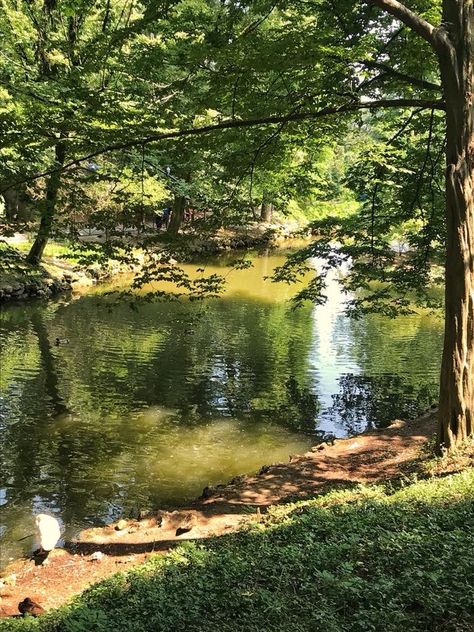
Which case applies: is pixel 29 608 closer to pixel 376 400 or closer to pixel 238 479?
pixel 238 479

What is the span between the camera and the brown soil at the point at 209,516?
16.3ft

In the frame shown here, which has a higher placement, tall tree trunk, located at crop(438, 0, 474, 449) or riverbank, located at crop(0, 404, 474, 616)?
tall tree trunk, located at crop(438, 0, 474, 449)

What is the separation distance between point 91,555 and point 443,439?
3688 millimetres

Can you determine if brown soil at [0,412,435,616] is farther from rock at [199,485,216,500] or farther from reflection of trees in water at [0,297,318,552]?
reflection of trees in water at [0,297,318,552]

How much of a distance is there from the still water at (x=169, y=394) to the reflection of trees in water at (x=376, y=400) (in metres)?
0.04

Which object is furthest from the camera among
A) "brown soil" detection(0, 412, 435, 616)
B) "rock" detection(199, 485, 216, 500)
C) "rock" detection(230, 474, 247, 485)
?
"rock" detection(230, 474, 247, 485)

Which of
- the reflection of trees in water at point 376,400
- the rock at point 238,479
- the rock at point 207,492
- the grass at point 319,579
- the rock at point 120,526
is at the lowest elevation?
the rock at point 120,526

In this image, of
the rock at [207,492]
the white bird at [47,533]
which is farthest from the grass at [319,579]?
the rock at [207,492]

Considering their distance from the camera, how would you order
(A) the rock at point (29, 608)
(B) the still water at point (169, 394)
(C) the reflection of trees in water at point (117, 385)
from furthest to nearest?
(C) the reflection of trees in water at point (117, 385) < (B) the still water at point (169, 394) < (A) the rock at point (29, 608)

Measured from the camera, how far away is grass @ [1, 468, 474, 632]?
9.56 ft

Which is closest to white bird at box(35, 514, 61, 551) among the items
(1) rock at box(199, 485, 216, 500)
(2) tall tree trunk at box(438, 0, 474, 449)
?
(1) rock at box(199, 485, 216, 500)

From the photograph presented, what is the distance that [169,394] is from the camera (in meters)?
11.4

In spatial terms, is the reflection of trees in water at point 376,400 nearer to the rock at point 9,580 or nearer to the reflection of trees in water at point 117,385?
the reflection of trees in water at point 117,385

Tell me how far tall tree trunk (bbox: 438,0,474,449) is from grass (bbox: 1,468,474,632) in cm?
102
